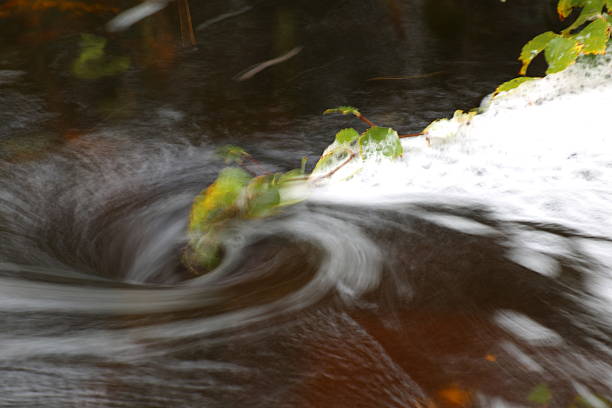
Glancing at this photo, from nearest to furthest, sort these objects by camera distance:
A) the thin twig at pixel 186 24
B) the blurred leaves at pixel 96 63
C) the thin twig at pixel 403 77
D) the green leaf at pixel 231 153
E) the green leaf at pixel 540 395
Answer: the green leaf at pixel 540 395
the green leaf at pixel 231 153
the thin twig at pixel 403 77
the blurred leaves at pixel 96 63
the thin twig at pixel 186 24

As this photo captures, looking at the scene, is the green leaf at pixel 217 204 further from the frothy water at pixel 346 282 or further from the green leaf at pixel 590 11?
the green leaf at pixel 590 11

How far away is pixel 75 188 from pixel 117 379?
1.30 m

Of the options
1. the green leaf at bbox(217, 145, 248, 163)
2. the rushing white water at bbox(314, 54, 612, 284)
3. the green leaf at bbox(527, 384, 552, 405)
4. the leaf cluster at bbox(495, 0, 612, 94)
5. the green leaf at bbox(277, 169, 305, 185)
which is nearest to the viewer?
the green leaf at bbox(527, 384, 552, 405)

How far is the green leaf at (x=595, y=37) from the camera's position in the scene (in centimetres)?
178

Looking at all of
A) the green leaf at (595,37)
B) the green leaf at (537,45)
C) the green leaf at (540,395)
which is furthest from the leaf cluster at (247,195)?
the green leaf at (540,395)

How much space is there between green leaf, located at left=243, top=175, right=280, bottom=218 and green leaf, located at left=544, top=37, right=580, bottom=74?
946mm

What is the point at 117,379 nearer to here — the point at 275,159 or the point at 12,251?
the point at 12,251

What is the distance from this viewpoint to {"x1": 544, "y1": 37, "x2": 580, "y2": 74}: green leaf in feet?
5.97

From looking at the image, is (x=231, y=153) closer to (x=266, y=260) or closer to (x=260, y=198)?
(x=260, y=198)

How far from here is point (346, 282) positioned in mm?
1323

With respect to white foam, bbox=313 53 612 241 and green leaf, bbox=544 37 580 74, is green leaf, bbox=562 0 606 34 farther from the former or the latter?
white foam, bbox=313 53 612 241

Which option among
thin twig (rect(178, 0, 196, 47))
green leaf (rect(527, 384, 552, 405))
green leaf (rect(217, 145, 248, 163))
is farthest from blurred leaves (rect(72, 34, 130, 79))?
green leaf (rect(527, 384, 552, 405))

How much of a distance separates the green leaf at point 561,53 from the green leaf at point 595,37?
0.08 feet

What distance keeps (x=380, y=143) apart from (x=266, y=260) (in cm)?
66
